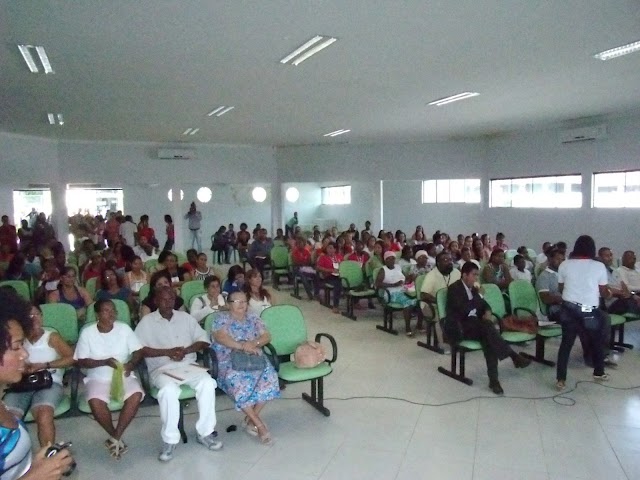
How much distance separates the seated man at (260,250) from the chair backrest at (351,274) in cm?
305

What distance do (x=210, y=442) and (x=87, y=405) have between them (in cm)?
93

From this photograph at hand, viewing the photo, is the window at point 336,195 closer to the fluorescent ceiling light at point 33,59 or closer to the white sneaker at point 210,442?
the fluorescent ceiling light at point 33,59

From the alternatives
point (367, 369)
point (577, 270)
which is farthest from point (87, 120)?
point (577, 270)

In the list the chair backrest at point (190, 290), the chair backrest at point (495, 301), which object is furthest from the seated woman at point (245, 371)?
the chair backrest at point (495, 301)

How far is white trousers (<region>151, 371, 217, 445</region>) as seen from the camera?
12.1ft

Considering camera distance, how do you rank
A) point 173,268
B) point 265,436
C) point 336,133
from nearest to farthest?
point 265,436 < point 173,268 < point 336,133

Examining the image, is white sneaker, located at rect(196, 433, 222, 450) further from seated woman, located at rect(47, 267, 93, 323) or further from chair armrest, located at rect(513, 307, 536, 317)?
chair armrest, located at rect(513, 307, 536, 317)

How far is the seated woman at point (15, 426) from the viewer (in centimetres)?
160

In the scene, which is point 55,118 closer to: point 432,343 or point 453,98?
point 453,98

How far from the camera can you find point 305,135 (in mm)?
11375

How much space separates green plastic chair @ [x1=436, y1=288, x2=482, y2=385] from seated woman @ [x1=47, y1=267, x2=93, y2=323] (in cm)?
376

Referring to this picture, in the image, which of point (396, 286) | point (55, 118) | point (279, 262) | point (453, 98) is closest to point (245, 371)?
point (396, 286)

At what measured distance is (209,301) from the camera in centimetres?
533

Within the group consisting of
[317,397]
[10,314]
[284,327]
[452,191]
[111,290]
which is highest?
[452,191]
